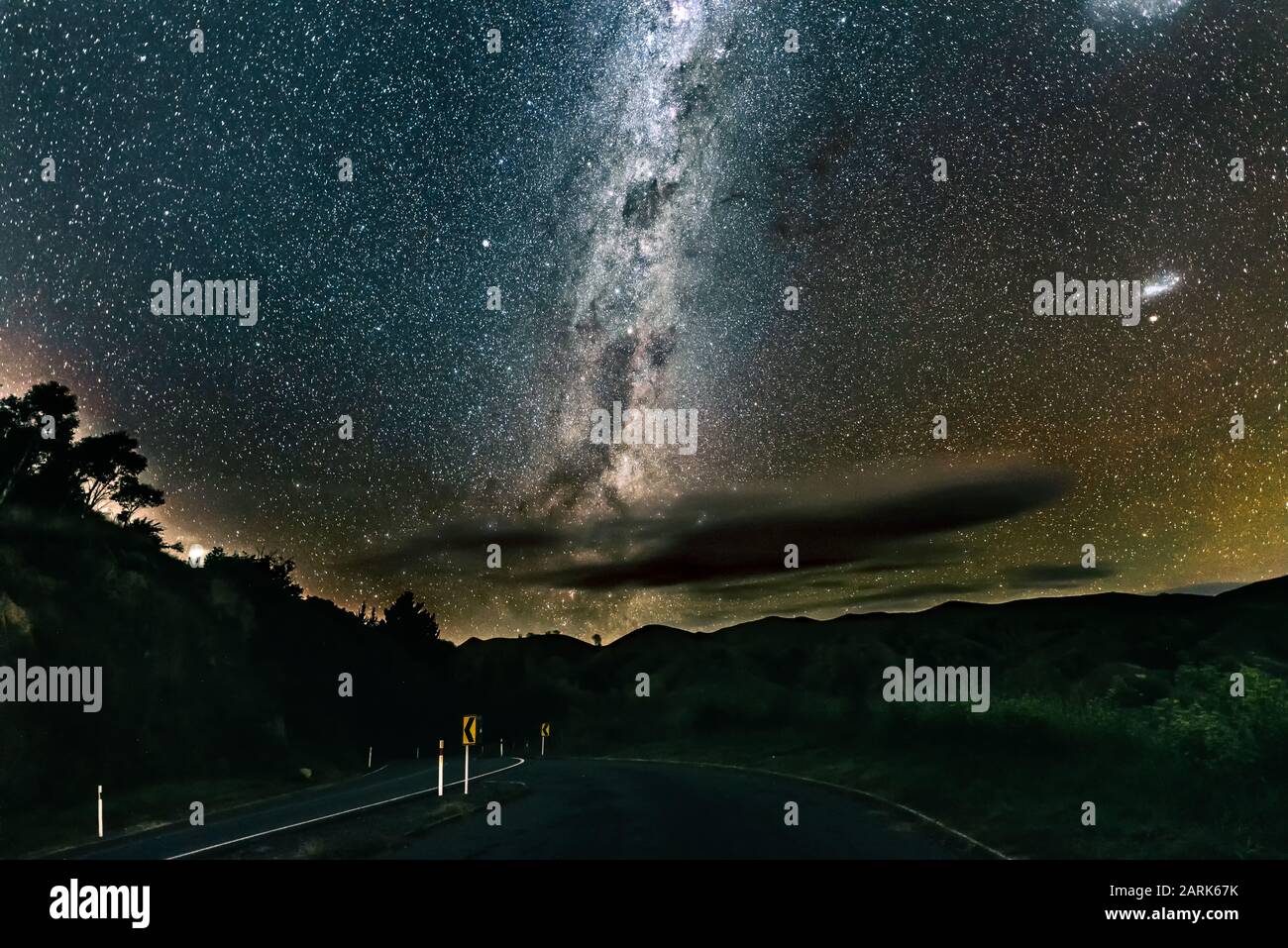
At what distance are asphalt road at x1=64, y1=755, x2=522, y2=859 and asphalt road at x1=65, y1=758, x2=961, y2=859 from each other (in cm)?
4

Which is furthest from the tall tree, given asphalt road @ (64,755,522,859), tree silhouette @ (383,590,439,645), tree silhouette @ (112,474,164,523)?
tree silhouette @ (383,590,439,645)

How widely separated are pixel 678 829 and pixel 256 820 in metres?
8.84

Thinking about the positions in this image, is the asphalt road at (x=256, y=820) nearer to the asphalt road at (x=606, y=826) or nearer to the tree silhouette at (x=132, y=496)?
the asphalt road at (x=606, y=826)

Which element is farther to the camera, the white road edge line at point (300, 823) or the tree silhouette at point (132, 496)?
the tree silhouette at point (132, 496)

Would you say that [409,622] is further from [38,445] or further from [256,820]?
[256,820]

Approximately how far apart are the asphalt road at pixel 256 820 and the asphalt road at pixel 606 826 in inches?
1.4

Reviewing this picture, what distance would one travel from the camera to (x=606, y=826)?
16.0m

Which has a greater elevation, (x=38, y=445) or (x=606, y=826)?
(x=38, y=445)

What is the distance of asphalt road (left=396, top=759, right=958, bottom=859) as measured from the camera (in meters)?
12.9

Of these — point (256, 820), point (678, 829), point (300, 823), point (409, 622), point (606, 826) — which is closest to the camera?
point (678, 829)

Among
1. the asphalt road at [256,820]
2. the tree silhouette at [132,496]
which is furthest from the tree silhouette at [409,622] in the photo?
the asphalt road at [256,820]

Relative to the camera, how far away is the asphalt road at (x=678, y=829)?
12.9 m

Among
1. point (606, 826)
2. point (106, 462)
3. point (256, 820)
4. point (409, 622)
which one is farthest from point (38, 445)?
point (409, 622)

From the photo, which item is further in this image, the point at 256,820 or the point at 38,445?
the point at 38,445
